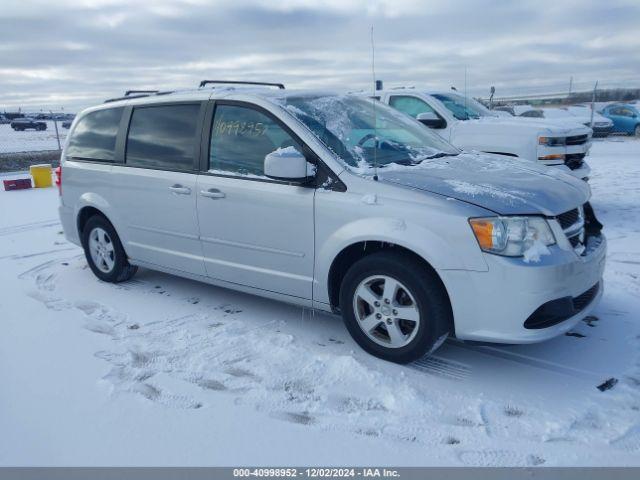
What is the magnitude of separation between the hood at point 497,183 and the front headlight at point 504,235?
2.5 inches

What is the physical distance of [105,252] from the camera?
18.1 ft

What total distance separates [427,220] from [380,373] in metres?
1.00

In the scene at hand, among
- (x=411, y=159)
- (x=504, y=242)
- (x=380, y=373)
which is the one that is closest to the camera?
(x=504, y=242)

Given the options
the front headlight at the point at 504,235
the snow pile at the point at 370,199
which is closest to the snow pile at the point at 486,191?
the front headlight at the point at 504,235

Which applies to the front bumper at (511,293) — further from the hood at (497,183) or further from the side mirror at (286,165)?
the side mirror at (286,165)

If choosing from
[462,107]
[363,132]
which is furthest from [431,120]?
[363,132]

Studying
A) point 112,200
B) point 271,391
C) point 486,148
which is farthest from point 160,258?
point 486,148

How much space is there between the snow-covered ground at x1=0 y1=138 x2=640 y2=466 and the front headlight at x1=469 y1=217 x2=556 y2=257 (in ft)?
2.75

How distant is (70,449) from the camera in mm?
2836

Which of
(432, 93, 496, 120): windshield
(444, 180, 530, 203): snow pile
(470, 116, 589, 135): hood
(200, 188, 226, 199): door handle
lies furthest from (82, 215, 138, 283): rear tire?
(432, 93, 496, 120): windshield

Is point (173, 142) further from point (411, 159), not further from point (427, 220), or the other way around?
point (427, 220)

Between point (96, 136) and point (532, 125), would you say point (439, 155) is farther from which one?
point (532, 125)

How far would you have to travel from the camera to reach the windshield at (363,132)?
13.0 feet

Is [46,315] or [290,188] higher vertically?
[290,188]
